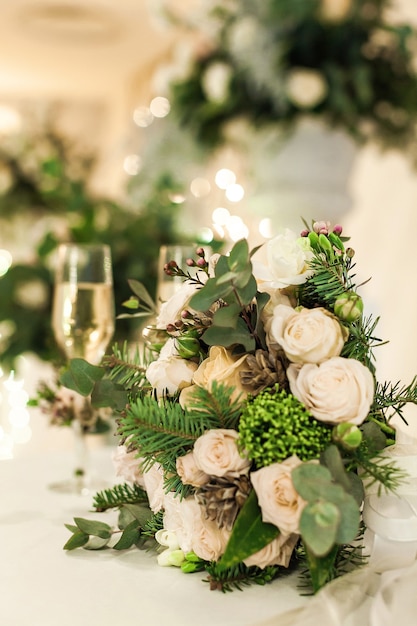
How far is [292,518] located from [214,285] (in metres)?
0.21

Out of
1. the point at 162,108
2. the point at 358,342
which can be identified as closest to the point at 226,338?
the point at 358,342

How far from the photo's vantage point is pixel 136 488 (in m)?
0.82

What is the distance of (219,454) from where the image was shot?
2.09ft

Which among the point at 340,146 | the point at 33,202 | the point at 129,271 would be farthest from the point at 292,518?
the point at 33,202

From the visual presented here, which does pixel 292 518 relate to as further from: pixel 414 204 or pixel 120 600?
pixel 414 204

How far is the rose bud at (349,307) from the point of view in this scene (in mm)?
660

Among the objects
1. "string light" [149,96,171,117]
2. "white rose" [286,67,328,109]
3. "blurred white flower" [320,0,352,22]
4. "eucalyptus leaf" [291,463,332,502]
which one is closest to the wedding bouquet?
"eucalyptus leaf" [291,463,332,502]

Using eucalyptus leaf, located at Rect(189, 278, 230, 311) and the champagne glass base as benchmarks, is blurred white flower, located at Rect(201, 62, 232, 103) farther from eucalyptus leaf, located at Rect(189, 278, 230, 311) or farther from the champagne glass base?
eucalyptus leaf, located at Rect(189, 278, 230, 311)

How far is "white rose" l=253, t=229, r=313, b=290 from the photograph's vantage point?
0.68 meters

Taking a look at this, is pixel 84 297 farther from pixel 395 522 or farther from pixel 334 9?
pixel 334 9

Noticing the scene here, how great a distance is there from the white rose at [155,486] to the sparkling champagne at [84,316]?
40 centimetres

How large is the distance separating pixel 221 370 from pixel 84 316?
476 mm

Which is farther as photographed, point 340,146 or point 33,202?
point 33,202

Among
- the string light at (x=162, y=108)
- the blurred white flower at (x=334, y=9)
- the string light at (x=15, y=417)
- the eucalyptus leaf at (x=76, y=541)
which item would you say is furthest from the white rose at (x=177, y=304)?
the string light at (x=15, y=417)
